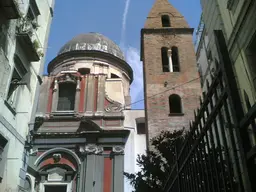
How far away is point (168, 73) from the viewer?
1812cm

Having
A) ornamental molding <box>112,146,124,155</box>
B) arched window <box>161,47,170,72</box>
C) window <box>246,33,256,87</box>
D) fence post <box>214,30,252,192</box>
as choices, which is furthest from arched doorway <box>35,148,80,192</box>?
fence post <box>214,30,252,192</box>

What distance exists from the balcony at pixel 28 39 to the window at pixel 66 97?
840 centimetres

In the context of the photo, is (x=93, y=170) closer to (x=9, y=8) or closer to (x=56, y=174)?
(x=56, y=174)

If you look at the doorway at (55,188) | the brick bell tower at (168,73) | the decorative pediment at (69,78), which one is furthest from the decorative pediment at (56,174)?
the decorative pediment at (69,78)

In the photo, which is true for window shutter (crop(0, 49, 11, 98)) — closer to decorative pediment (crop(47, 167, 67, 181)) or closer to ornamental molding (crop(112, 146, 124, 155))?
decorative pediment (crop(47, 167, 67, 181))

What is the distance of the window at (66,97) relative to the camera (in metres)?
18.7

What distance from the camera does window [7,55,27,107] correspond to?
9.28 meters

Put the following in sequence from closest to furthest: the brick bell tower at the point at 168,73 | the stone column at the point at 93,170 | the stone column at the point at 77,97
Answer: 1. the stone column at the point at 93,170
2. the brick bell tower at the point at 168,73
3. the stone column at the point at 77,97

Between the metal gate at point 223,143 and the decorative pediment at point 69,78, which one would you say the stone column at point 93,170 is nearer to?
the decorative pediment at point 69,78

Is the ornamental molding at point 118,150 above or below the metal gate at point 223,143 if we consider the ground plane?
above

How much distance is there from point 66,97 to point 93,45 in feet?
20.7

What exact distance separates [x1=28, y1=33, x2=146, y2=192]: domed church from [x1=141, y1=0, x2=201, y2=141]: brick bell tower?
2.11m

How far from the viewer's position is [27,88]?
1020cm

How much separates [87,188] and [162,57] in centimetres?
893
